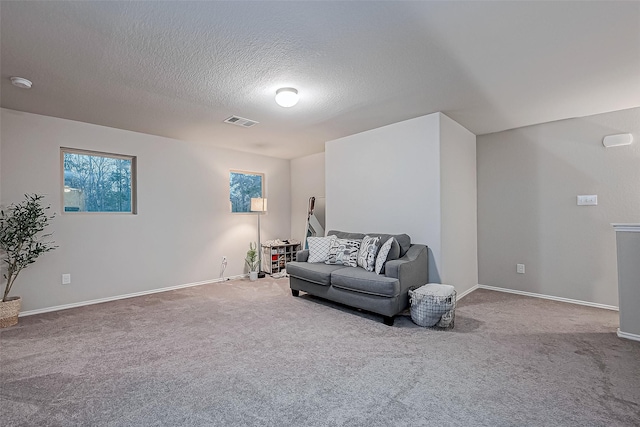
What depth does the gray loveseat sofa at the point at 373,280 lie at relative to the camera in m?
3.09

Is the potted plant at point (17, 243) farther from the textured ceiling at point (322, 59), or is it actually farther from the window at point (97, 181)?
the textured ceiling at point (322, 59)

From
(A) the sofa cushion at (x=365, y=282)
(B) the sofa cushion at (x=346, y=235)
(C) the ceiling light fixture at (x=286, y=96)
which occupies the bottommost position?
(A) the sofa cushion at (x=365, y=282)

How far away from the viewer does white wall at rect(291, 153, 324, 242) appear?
5906 millimetres

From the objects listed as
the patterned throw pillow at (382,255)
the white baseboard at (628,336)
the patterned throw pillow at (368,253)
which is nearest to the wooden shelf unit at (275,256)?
the patterned throw pillow at (368,253)

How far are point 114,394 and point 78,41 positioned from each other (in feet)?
8.17

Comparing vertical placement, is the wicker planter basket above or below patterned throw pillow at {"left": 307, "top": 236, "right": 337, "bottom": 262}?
below

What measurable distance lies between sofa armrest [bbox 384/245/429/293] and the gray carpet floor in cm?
44

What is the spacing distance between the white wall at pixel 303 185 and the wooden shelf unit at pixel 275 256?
0.47 m

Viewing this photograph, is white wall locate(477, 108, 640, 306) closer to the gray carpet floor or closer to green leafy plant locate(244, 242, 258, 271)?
the gray carpet floor

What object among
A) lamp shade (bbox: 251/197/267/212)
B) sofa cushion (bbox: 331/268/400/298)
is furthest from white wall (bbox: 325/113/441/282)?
lamp shade (bbox: 251/197/267/212)

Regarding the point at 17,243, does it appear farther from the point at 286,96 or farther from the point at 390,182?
the point at 390,182

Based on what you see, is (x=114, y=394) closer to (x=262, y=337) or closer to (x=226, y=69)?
(x=262, y=337)

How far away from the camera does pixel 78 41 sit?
2150 millimetres

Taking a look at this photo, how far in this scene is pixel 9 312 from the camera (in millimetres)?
3131
